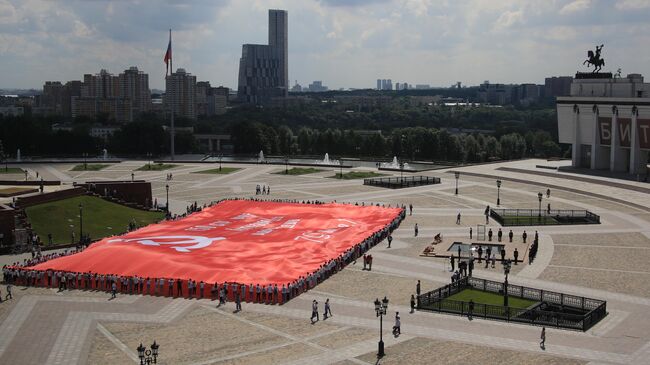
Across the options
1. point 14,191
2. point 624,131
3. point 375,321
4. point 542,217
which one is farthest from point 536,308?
point 624,131

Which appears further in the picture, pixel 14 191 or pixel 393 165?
pixel 393 165

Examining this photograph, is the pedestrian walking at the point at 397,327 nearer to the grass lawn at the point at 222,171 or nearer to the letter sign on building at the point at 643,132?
the letter sign on building at the point at 643,132

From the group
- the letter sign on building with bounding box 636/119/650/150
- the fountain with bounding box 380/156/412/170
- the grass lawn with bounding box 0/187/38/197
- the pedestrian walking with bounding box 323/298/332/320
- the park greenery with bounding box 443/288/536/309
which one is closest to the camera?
the pedestrian walking with bounding box 323/298/332/320

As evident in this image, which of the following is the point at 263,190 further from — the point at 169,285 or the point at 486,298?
the point at 486,298

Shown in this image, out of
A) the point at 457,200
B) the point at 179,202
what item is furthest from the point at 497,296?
the point at 179,202

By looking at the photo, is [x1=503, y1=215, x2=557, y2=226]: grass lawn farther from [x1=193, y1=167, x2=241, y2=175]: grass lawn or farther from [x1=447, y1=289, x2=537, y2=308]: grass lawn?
[x1=193, y1=167, x2=241, y2=175]: grass lawn

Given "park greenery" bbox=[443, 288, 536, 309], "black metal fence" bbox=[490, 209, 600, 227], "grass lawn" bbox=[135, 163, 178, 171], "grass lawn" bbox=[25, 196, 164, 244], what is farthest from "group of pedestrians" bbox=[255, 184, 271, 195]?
"park greenery" bbox=[443, 288, 536, 309]
